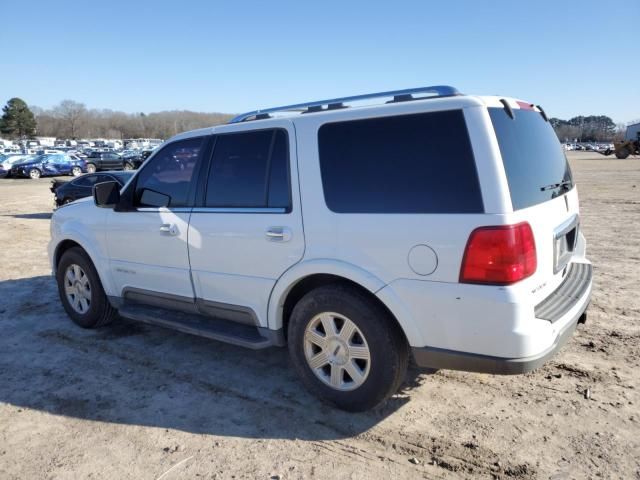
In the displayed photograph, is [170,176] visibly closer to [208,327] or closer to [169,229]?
[169,229]

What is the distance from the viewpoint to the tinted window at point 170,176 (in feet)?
13.4

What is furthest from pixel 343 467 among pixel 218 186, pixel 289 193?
pixel 218 186

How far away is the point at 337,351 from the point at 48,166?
124 ft

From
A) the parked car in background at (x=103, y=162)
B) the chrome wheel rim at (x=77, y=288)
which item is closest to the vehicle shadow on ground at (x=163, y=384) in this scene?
the chrome wheel rim at (x=77, y=288)

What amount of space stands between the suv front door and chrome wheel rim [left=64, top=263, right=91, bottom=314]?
23.3 inches

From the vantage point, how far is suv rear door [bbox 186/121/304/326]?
3.41 metres

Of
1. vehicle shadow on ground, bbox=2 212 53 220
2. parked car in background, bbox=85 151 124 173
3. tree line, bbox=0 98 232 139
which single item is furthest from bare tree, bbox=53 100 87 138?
vehicle shadow on ground, bbox=2 212 53 220

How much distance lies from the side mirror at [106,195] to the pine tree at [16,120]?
13468 cm

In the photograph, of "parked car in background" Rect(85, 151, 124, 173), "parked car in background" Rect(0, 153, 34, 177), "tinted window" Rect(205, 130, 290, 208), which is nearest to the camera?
"tinted window" Rect(205, 130, 290, 208)

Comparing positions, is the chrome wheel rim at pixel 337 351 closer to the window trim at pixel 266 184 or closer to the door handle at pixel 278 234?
the door handle at pixel 278 234

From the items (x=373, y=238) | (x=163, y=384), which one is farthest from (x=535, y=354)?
(x=163, y=384)

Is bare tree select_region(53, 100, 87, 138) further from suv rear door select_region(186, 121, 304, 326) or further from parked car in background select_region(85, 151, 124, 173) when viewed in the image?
suv rear door select_region(186, 121, 304, 326)

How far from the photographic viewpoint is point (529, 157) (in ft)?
10.0

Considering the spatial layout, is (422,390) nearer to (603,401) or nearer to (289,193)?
(603,401)
